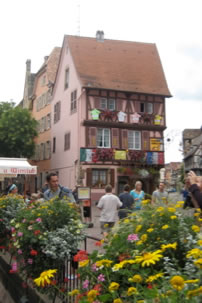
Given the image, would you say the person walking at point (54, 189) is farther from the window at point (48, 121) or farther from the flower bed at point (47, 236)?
the window at point (48, 121)

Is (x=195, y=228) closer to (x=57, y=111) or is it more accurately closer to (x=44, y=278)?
(x=44, y=278)

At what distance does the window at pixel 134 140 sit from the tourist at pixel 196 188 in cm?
3113

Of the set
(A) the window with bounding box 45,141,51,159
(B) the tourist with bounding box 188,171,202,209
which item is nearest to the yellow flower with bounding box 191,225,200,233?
(B) the tourist with bounding box 188,171,202,209

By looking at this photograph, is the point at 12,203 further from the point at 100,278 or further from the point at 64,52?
the point at 64,52

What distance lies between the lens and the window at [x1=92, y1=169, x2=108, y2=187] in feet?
112

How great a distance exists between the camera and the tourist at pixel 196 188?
4242 millimetres

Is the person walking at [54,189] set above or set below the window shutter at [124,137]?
below

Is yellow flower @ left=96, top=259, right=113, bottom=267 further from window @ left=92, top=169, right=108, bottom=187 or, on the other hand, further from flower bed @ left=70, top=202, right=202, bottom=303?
window @ left=92, top=169, right=108, bottom=187

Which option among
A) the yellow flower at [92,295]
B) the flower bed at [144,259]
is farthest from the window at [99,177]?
the yellow flower at [92,295]

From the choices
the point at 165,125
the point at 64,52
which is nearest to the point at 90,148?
the point at 165,125

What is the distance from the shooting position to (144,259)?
2.64 meters

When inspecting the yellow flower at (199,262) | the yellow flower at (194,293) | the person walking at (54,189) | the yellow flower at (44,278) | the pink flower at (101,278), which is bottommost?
the yellow flower at (44,278)

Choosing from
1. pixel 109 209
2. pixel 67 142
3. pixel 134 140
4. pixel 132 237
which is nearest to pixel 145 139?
pixel 134 140

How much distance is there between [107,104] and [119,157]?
14.3ft
